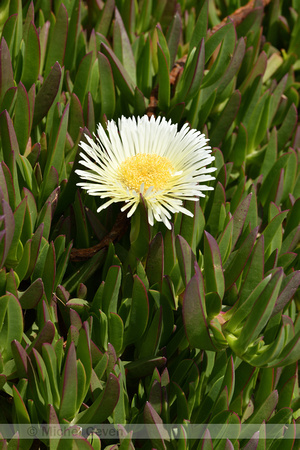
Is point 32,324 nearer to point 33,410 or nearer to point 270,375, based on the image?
point 33,410

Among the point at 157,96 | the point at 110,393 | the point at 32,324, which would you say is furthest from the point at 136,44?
the point at 110,393

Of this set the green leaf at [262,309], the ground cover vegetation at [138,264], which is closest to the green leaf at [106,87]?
the ground cover vegetation at [138,264]

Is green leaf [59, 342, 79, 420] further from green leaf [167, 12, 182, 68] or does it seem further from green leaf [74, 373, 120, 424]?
green leaf [167, 12, 182, 68]

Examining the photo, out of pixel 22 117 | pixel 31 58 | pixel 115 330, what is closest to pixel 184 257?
pixel 115 330

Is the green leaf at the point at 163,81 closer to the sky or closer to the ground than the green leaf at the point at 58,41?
closer to the ground

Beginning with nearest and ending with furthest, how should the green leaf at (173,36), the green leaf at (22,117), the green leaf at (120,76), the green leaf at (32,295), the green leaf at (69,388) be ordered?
the green leaf at (69,388) → the green leaf at (32,295) → the green leaf at (22,117) → the green leaf at (120,76) → the green leaf at (173,36)

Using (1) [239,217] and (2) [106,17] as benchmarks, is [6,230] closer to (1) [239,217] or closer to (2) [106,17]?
(1) [239,217]

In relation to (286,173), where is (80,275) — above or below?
below

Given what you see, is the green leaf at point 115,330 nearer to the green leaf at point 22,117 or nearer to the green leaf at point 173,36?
the green leaf at point 22,117
